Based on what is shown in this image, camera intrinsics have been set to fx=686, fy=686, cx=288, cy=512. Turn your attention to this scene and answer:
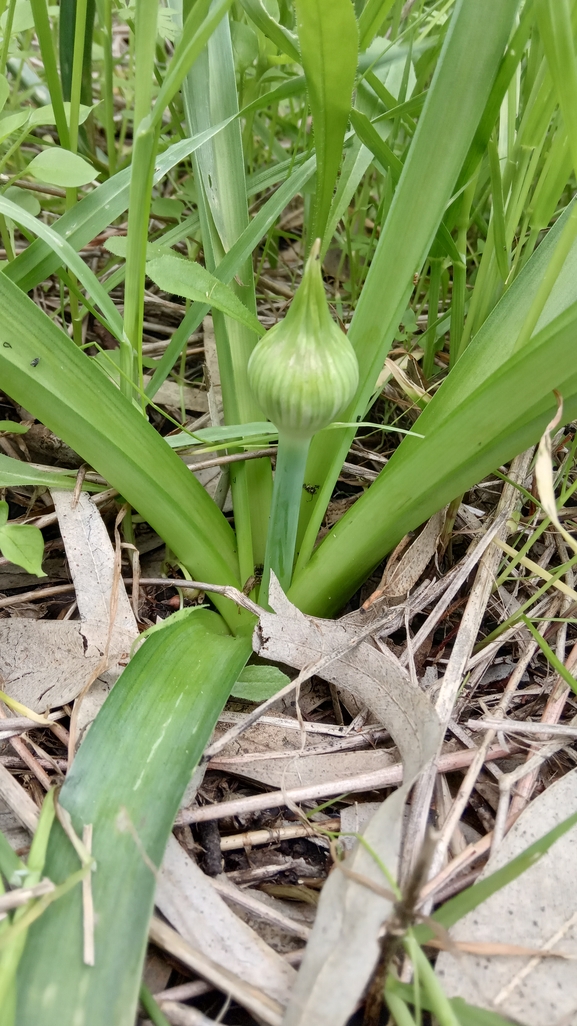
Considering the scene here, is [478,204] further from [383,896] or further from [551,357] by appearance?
[383,896]

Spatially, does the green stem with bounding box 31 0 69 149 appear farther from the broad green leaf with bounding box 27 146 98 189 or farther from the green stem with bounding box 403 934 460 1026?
the green stem with bounding box 403 934 460 1026

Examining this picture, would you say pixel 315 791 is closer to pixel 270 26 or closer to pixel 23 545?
pixel 23 545

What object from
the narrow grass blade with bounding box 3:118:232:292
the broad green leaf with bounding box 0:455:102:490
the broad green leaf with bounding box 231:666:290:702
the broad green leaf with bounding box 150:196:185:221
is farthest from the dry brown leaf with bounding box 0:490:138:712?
the broad green leaf with bounding box 150:196:185:221

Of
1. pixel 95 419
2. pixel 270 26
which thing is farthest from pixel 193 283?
pixel 270 26

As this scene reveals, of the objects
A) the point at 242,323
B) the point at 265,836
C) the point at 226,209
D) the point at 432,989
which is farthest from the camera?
the point at 226,209

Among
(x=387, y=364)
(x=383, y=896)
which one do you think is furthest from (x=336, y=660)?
(x=387, y=364)

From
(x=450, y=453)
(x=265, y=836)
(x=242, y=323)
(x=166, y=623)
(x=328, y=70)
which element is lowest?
(x=265, y=836)

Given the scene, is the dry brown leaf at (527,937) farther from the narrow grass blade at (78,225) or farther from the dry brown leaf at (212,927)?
the narrow grass blade at (78,225)
